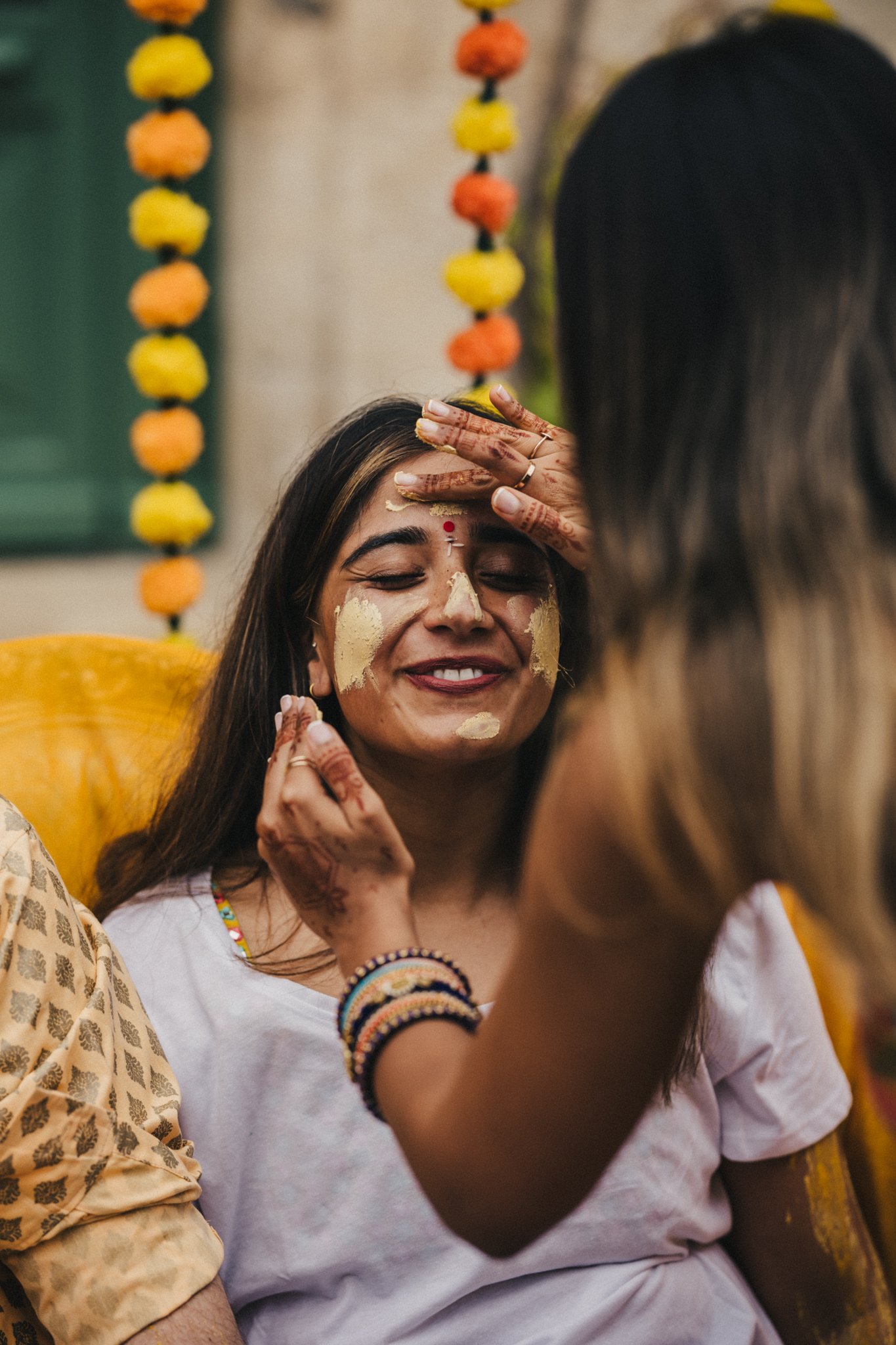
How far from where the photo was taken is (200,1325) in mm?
1358

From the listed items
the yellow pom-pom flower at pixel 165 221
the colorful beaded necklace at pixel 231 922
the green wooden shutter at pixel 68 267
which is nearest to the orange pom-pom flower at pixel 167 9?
the yellow pom-pom flower at pixel 165 221

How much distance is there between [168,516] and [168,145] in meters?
0.73

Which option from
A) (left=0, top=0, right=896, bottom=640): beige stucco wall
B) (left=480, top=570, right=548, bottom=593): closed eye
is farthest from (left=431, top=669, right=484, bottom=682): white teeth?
(left=0, top=0, right=896, bottom=640): beige stucco wall

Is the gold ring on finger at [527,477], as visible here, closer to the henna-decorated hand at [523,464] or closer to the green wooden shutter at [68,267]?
the henna-decorated hand at [523,464]

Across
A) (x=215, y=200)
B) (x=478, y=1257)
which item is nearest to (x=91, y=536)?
(x=215, y=200)

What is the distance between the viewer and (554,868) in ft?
3.25

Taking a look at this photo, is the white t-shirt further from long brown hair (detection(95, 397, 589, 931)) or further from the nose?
the nose

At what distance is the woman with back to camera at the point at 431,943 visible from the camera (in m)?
1.60

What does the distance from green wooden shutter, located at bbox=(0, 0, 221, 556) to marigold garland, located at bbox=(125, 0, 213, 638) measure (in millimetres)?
1344

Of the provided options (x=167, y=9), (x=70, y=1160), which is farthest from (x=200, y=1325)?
(x=167, y=9)

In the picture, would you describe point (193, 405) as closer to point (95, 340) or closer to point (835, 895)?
point (95, 340)

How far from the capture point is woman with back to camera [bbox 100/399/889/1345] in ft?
5.26

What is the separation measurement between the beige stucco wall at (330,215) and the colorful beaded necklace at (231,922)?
7.77 ft

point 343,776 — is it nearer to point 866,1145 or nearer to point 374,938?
point 374,938
